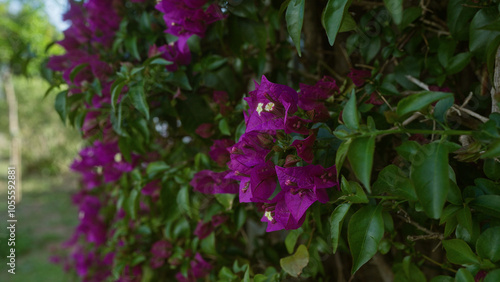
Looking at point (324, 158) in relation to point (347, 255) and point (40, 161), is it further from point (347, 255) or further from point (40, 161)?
point (40, 161)

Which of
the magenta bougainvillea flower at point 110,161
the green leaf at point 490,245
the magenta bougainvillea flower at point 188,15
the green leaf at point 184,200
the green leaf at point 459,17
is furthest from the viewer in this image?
the magenta bougainvillea flower at point 110,161

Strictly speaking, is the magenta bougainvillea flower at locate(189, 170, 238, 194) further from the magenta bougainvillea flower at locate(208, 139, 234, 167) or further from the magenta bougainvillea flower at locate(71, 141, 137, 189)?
the magenta bougainvillea flower at locate(71, 141, 137, 189)

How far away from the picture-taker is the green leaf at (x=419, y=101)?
1.33ft

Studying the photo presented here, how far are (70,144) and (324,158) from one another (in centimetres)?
823

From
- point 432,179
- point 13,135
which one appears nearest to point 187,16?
point 432,179

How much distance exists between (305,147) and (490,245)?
0.88 ft

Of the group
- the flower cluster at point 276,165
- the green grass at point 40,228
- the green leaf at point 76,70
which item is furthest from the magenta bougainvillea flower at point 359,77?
the green grass at point 40,228

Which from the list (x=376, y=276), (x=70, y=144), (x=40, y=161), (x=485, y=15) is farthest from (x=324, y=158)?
(x=40, y=161)

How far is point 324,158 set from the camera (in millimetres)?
597

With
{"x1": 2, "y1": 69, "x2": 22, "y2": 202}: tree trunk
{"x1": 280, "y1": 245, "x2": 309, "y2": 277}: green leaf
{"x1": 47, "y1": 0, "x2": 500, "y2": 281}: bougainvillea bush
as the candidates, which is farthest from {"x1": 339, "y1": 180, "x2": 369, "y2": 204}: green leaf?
{"x1": 2, "y1": 69, "x2": 22, "y2": 202}: tree trunk

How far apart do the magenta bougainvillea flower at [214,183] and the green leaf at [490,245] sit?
397mm

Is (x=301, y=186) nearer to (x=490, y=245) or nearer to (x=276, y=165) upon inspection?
(x=276, y=165)

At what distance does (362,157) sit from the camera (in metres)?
0.41

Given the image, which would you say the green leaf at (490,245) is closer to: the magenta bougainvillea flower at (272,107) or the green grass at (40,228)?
the magenta bougainvillea flower at (272,107)
